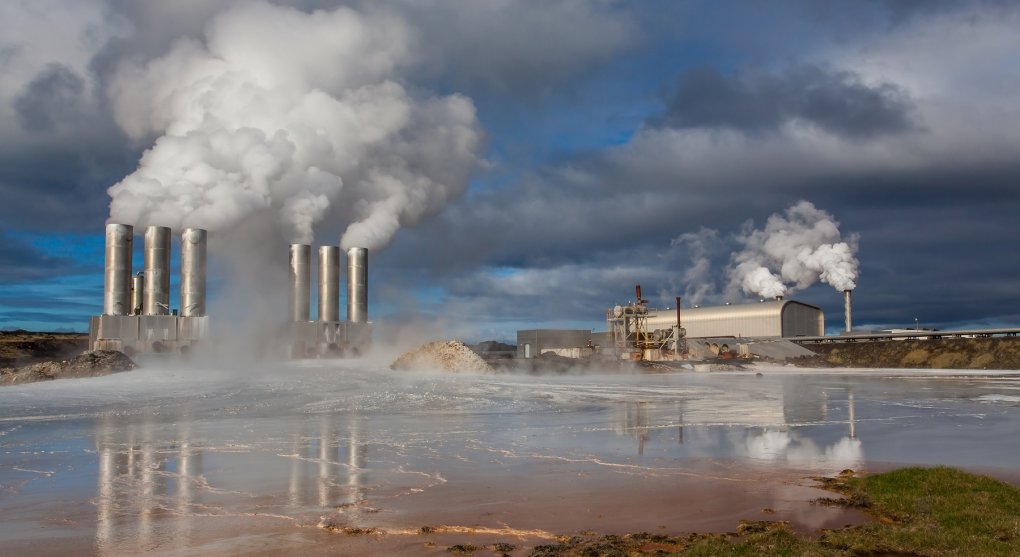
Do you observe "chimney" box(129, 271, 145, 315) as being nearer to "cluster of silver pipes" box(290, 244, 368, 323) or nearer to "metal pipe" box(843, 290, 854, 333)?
"cluster of silver pipes" box(290, 244, 368, 323)

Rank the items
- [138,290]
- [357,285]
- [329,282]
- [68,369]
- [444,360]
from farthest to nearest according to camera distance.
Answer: [357,285]
[329,282]
[138,290]
[444,360]
[68,369]

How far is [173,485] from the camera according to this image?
12.5 meters

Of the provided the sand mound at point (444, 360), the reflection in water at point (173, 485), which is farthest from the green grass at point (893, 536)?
the sand mound at point (444, 360)

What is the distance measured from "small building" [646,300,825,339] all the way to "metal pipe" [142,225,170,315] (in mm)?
58425

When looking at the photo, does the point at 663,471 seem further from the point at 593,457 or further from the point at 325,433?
the point at 325,433

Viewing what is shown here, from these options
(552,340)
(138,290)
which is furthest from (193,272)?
(552,340)

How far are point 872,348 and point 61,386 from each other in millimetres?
71234

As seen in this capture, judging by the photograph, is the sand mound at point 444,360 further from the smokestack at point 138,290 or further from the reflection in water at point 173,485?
the reflection in water at point 173,485

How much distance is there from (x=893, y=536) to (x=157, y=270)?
5348 cm

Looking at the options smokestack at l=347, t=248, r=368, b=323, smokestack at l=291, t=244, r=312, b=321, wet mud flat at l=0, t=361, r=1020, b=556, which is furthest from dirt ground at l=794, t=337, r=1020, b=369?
smokestack at l=291, t=244, r=312, b=321

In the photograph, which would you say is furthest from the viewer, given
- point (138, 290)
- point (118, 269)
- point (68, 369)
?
point (138, 290)

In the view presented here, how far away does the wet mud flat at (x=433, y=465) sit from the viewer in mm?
9539

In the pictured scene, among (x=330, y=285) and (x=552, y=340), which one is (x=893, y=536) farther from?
(x=552, y=340)

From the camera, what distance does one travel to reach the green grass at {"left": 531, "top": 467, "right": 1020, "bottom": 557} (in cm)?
814
